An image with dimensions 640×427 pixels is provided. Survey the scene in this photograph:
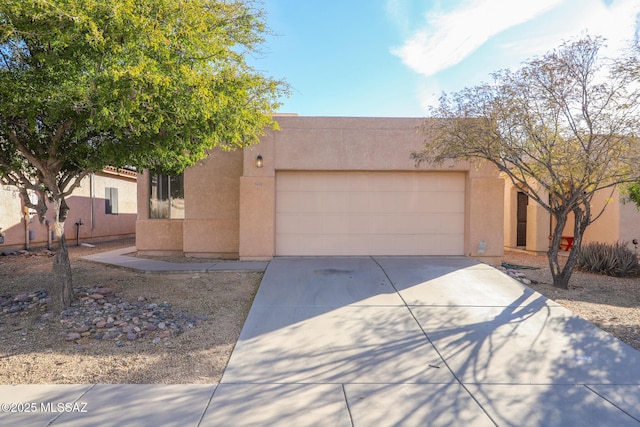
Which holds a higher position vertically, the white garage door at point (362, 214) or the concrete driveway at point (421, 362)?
the white garage door at point (362, 214)

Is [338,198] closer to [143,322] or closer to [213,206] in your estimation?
[213,206]

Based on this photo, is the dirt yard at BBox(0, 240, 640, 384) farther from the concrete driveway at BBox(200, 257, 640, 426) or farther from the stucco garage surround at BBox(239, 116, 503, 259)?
the stucco garage surround at BBox(239, 116, 503, 259)

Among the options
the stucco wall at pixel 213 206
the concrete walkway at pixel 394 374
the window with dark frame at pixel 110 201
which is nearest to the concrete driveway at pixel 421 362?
the concrete walkway at pixel 394 374

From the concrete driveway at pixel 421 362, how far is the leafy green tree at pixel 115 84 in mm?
3151

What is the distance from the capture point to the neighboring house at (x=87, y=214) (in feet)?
41.5

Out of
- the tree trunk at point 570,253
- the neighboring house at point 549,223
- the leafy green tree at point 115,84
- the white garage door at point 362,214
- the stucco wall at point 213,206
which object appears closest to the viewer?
the leafy green tree at point 115,84

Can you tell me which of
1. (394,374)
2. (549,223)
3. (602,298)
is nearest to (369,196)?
(602,298)

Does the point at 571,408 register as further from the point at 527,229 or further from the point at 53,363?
the point at 527,229

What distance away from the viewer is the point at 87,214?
16.3 m

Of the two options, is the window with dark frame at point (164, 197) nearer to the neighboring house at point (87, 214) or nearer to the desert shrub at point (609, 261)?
the neighboring house at point (87, 214)

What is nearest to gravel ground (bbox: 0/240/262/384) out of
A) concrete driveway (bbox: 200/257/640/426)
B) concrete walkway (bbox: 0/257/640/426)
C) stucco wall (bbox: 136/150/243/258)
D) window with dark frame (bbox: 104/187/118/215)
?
concrete walkway (bbox: 0/257/640/426)

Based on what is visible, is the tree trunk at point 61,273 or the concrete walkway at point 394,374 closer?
the concrete walkway at point 394,374

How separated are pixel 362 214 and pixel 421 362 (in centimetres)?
616

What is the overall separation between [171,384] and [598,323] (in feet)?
19.9
